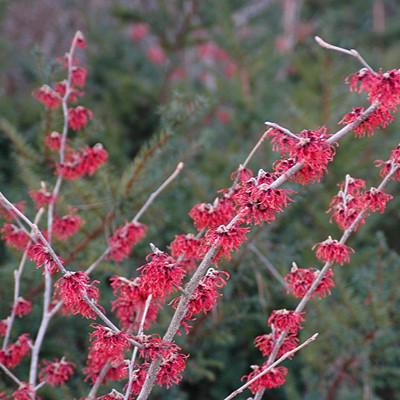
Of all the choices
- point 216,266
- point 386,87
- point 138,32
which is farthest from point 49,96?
point 138,32

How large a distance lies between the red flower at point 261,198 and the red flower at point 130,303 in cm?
30

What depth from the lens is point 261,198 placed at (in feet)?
3.66

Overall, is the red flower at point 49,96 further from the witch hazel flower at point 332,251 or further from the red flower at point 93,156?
the witch hazel flower at point 332,251

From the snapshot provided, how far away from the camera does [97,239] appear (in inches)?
82.9

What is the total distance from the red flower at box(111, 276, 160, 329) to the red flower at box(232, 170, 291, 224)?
0.97ft

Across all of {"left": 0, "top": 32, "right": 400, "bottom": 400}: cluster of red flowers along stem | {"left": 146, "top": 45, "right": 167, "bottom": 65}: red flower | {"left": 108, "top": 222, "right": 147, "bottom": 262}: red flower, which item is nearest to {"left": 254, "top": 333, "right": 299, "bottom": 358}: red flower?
{"left": 0, "top": 32, "right": 400, "bottom": 400}: cluster of red flowers along stem

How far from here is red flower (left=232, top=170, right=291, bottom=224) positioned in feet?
3.64

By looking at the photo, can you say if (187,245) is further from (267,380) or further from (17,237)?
(17,237)

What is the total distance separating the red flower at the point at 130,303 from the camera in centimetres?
134

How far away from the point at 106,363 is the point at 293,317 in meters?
0.46

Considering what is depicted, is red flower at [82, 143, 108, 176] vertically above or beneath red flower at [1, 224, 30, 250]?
above

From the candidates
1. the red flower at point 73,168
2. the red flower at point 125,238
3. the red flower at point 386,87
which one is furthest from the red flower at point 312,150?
the red flower at point 73,168

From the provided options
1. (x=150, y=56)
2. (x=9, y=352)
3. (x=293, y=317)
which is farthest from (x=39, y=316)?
(x=150, y=56)

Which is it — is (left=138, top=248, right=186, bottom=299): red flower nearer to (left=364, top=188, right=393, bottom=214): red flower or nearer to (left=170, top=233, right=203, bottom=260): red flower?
(left=170, top=233, right=203, bottom=260): red flower
